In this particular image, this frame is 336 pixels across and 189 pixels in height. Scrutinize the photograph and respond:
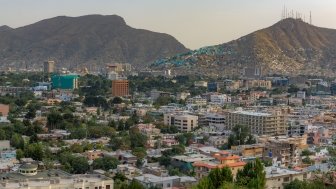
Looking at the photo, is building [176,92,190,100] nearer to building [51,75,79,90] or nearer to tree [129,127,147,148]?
building [51,75,79,90]

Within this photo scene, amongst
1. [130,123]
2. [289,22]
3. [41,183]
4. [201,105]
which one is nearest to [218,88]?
[201,105]

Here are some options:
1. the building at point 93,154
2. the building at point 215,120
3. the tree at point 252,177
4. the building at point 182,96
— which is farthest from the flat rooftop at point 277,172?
the building at point 182,96

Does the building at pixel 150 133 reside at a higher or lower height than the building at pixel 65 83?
lower

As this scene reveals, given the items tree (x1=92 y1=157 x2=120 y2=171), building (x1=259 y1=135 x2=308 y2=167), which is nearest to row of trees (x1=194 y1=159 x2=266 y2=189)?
tree (x1=92 y1=157 x2=120 y2=171)

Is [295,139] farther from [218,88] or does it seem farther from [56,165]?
[218,88]

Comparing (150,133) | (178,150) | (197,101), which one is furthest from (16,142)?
(197,101)

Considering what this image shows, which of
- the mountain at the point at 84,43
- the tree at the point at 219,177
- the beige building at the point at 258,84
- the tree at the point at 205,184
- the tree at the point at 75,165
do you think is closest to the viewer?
the tree at the point at 205,184

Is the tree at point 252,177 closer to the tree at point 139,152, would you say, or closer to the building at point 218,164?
the building at point 218,164
